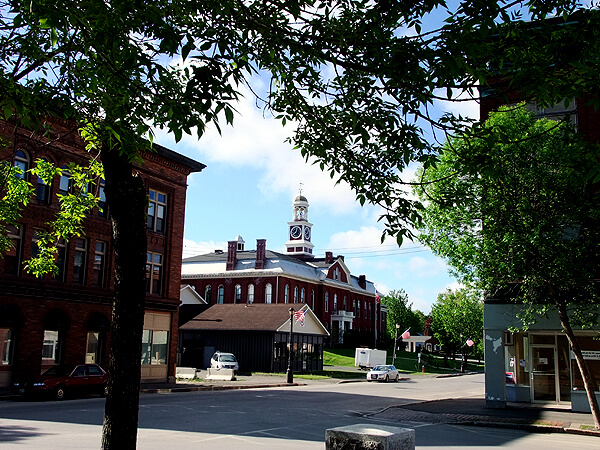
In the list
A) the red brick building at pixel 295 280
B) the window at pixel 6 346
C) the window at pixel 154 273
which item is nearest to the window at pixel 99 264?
the window at pixel 154 273

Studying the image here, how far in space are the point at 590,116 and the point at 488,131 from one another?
21.5 meters

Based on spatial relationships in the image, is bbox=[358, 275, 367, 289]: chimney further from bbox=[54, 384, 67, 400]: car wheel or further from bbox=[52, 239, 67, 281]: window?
bbox=[54, 384, 67, 400]: car wheel

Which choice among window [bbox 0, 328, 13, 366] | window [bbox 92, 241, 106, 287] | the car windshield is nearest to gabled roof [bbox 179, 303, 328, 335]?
window [bbox 92, 241, 106, 287]

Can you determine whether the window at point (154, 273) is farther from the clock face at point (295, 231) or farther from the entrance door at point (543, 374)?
the clock face at point (295, 231)

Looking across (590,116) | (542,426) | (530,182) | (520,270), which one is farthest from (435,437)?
(590,116)

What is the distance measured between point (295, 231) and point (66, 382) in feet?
227

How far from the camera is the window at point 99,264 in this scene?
31641mm

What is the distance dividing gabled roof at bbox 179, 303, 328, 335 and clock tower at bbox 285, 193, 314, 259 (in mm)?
35612

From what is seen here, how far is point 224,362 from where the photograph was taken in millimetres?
45875

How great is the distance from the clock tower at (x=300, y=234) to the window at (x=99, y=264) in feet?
197

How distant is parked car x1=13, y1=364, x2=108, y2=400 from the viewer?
76.9ft

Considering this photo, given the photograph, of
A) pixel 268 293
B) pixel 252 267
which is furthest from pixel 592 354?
pixel 252 267

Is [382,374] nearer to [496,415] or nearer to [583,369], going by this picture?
[496,415]

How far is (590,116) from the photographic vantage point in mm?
24250
